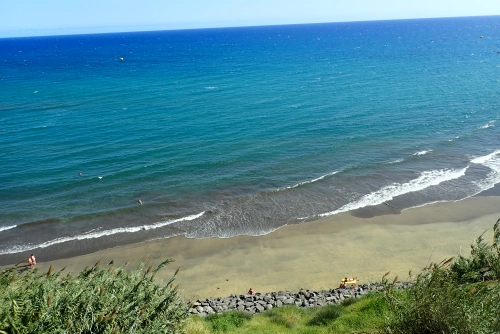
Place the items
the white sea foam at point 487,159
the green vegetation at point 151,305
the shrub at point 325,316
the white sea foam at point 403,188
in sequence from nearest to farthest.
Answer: the green vegetation at point 151,305 < the shrub at point 325,316 < the white sea foam at point 403,188 < the white sea foam at point 487,159

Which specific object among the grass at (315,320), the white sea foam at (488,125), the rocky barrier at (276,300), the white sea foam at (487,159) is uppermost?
the white sea foam at (488,125)

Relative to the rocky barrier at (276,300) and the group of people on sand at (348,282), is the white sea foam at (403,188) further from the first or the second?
the rocky barrier at (276,300)

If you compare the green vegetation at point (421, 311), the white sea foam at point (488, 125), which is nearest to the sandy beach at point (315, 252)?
the green vegetation at point (421, 311)

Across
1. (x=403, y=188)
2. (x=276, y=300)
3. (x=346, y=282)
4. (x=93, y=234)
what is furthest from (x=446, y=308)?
(x=403, y=188)

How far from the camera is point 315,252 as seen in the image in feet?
90.3

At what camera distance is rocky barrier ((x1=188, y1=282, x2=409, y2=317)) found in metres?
21.4

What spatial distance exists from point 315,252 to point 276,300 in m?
6.40

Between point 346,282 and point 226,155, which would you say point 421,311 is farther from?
point 226,155

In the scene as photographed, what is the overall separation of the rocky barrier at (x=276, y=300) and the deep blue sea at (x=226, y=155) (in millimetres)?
8227

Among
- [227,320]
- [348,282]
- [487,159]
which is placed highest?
[487,159]

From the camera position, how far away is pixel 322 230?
30406mm

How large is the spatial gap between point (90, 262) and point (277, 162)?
66.0ft

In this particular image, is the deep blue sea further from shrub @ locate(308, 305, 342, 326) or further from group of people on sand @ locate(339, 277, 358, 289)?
shrub @ locate(308, 305, 342, 326)

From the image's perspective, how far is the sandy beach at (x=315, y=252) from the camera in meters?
24.8
